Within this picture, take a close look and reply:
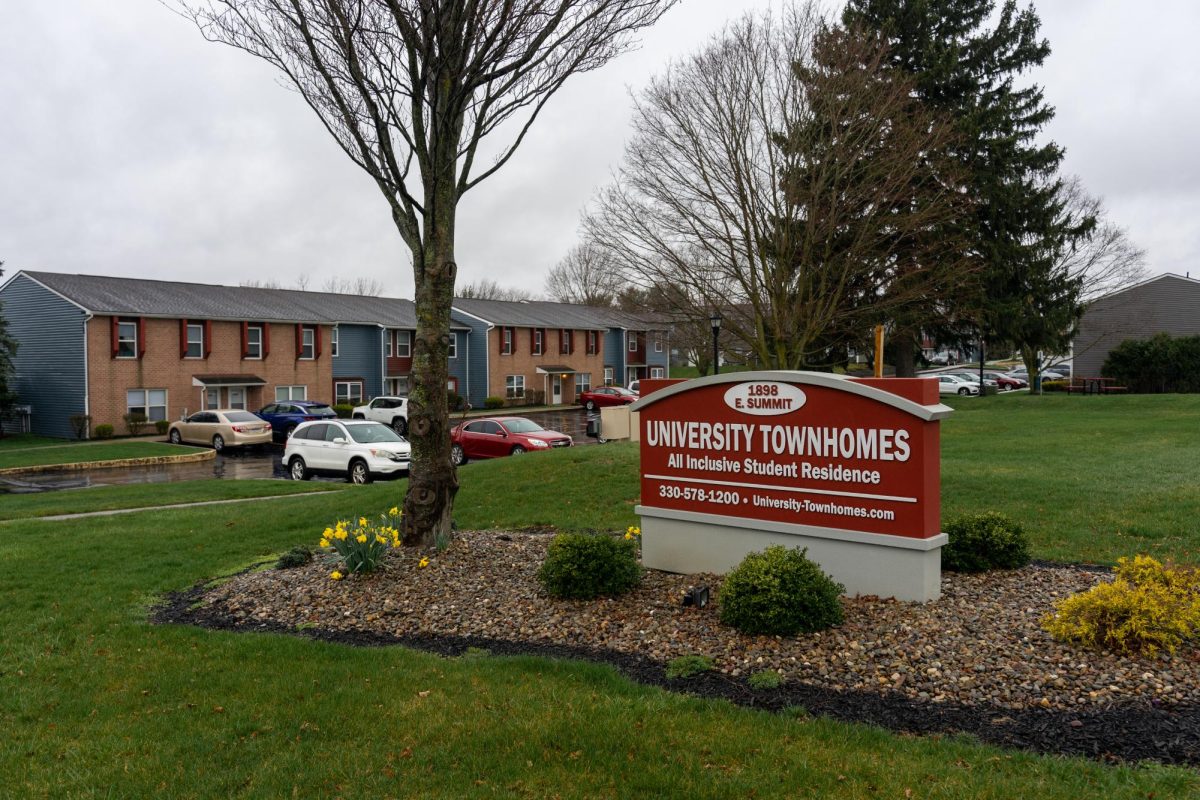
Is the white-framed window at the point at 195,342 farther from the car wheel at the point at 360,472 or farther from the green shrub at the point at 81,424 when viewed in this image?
the car wheel at the point at 360,472

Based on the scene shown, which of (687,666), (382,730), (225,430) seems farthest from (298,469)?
(382,730)

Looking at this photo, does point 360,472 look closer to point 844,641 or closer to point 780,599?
point 780,599

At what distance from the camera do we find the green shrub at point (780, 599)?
6117mm

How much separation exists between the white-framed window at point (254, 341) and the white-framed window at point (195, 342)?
231 cm

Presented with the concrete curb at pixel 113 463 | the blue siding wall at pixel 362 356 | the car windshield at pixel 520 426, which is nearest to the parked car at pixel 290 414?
the concrete curb at pixel 113 463

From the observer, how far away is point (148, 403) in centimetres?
3897

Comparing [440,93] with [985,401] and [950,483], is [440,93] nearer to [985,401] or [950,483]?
[950,483]

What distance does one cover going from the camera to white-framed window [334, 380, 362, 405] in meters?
48.3

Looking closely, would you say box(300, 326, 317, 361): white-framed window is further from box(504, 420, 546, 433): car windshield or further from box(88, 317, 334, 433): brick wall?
box(504, 420, 546, 433): car windshield

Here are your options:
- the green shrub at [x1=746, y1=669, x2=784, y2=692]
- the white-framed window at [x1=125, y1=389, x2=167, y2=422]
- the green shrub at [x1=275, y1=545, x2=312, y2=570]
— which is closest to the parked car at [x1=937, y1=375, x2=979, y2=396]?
the white-framed window at [x1=125, y1=389, x2=167, y2=422]

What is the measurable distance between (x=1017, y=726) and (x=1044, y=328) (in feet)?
105

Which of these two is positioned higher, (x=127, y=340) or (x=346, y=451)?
(x=127, y=340)

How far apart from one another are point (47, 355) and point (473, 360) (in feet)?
77.0

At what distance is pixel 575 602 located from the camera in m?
7.24
